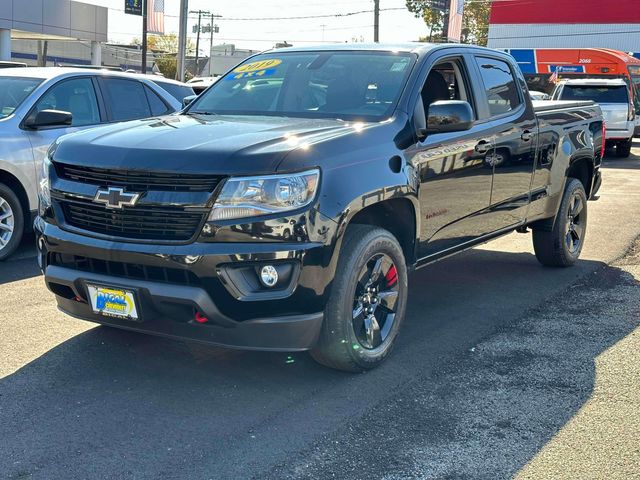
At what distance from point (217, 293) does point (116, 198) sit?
0.73 meters

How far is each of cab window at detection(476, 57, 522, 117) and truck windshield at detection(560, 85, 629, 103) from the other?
16.3m

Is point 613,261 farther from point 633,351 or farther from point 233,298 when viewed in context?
point 233,298

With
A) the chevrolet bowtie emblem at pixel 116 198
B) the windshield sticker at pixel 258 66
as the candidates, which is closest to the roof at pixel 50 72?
the windshield sticker at pixel 258 66

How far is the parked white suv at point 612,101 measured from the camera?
21.4 m

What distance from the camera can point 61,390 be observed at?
4.29m

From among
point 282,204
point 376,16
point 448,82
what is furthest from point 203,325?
point 376,16

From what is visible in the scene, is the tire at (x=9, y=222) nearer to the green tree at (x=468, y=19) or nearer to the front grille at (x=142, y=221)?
the front grille at (x=142, y=221)

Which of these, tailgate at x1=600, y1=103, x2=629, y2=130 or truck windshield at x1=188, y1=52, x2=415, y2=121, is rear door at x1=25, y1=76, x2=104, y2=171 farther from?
tailgate at x1=600, y1=103, x2=629, y2=130

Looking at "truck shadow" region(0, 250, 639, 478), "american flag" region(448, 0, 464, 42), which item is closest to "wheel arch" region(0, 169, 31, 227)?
"truck shadow" region(0, 250, 639, 478)

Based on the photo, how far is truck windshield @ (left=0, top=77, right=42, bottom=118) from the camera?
7465 millimetres

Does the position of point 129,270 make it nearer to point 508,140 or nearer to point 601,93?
point 508,140

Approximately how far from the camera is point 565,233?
7371mm

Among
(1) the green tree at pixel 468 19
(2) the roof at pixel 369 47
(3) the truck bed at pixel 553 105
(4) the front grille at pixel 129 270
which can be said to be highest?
(1) the green tree at pixel 468 19

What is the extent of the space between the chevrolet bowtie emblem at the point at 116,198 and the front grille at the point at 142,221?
28 mm
